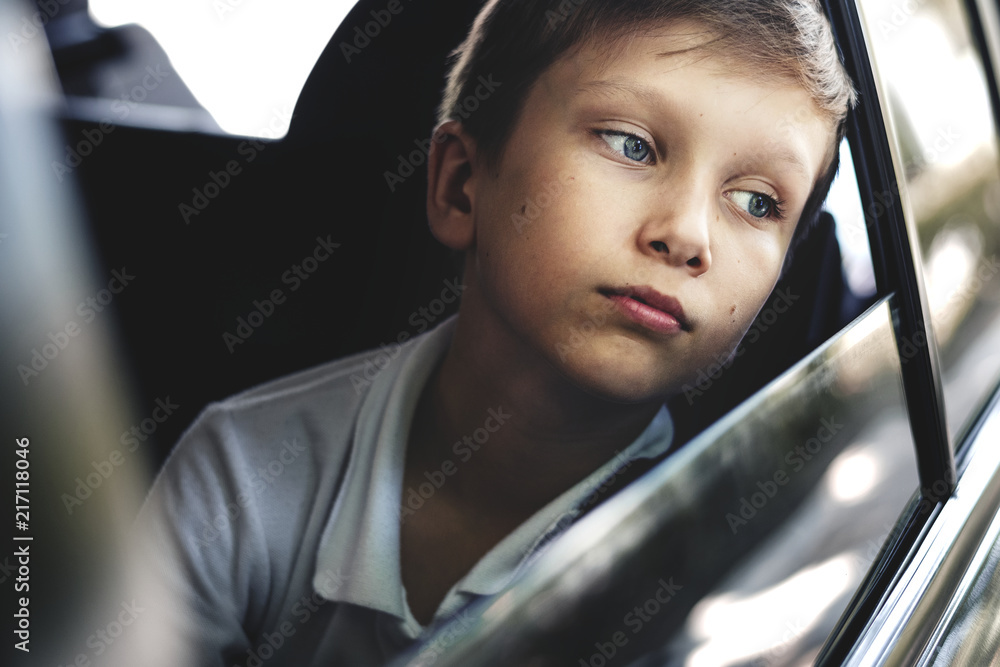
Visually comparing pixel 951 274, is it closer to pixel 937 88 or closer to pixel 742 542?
pixel 937 88

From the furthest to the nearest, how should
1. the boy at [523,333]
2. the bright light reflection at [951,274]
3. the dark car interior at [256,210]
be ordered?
1. the bright light reflection at [951,274]
2. the boy at [523,333]
3. the dark car interior at [256,210]

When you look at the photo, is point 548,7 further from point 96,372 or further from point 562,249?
point 96,372

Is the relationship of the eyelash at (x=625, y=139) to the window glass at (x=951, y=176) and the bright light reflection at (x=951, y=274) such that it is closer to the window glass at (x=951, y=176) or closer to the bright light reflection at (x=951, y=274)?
the window glass at (x=951, y=176)

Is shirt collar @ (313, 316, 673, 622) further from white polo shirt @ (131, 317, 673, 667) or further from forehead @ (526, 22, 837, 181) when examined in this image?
forehead @ (526, 22, 837, 181)

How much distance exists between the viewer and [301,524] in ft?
2.11

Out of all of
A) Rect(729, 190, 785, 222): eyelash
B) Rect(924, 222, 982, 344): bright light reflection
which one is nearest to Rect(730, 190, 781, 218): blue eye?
Rect(729, 190, 785, 222): eyelash

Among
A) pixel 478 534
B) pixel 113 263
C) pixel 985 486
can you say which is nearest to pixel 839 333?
pixel 985 486

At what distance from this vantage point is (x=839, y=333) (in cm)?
102

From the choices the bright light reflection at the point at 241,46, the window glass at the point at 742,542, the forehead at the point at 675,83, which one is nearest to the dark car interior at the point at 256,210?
the bright light reflection at the point at 241,46

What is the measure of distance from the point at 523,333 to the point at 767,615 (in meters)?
0.65

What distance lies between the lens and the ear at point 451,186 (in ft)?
2.28

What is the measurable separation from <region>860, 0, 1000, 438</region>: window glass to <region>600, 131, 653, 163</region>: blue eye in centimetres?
64

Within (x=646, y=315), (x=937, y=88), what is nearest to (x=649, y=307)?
(x=646, y=315)

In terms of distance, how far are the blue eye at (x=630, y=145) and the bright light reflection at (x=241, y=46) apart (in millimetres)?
306
